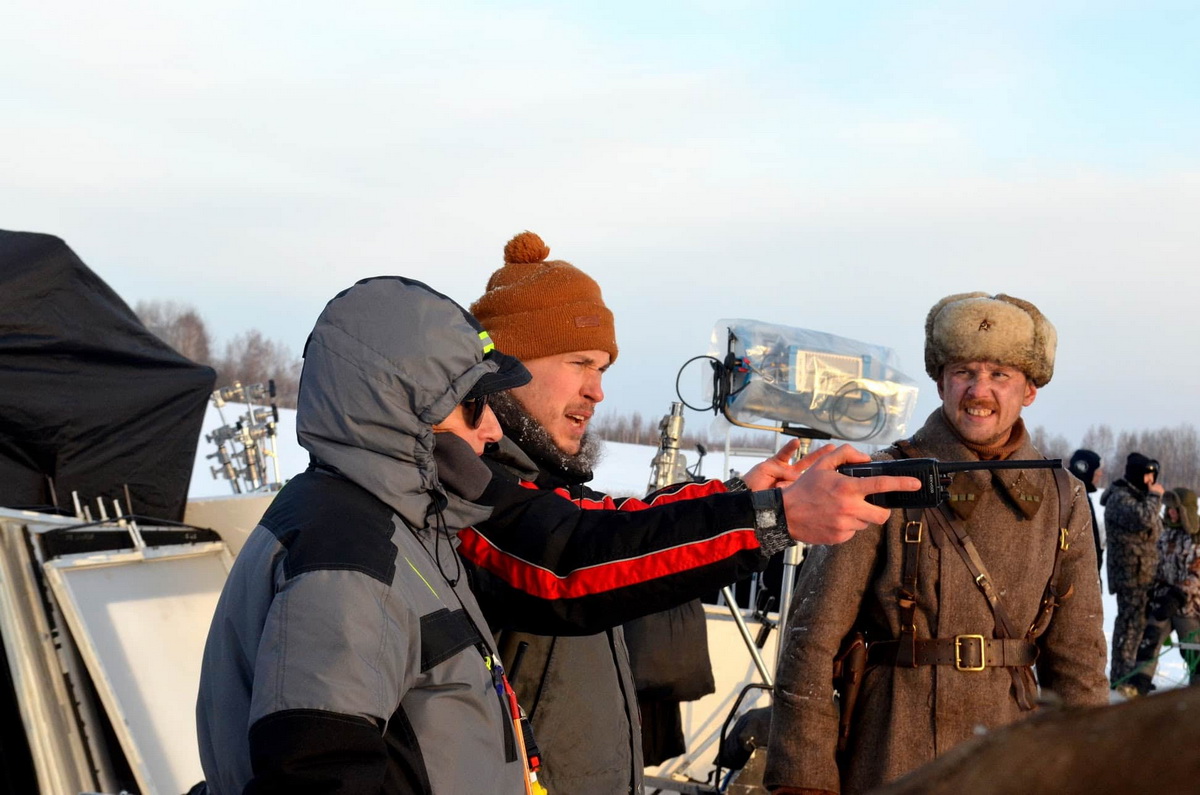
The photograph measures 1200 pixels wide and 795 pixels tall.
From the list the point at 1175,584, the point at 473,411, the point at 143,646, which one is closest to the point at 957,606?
the point at 473,411

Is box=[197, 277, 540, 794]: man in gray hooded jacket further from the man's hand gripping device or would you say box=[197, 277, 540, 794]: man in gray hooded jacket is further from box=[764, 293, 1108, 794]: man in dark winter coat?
box=[764, 293, 1108, 794]: man in dark winter coat

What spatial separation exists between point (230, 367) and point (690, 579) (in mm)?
55686

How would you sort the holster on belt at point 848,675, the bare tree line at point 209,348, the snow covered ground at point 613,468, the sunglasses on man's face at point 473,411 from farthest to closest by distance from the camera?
the bare tree line at point 209,348 < the snow covered ground at point 613,468 < the holster on belt at point 848,675 < the sunglasses on man's face at point 473,411

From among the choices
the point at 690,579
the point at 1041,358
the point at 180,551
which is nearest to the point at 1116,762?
the point at 690,579

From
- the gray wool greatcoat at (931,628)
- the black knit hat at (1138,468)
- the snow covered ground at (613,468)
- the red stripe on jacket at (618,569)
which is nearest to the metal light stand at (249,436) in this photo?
the snow covered ground at (613,468)

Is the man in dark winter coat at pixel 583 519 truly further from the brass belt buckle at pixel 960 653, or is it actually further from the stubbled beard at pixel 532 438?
the brass belt buckle at pixel 960 653

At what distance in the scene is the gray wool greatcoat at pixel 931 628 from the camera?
2871 millimetres

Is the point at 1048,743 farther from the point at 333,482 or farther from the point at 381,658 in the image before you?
the point at 333,482

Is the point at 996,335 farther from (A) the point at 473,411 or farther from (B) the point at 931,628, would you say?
(A) the point at 473,411

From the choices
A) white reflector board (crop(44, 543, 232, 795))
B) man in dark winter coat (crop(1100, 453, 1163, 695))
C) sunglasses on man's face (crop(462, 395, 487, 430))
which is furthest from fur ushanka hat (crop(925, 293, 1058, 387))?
man in dark winter coat (crop(1100, 453, 1163, 695))

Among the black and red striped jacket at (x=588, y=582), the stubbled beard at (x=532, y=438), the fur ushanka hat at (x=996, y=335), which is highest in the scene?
the fur ushanka hat at (x=996, y=335)

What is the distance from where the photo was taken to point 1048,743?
44cm

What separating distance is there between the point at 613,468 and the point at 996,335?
25.9 meters

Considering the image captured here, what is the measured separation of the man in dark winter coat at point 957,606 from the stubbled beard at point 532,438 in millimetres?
808
